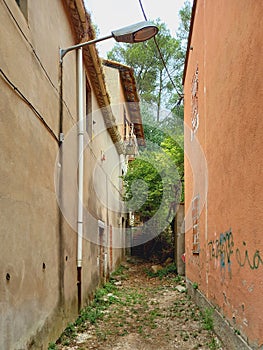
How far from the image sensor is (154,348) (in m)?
5.32

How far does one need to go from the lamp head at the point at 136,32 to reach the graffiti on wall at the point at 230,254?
2.87m

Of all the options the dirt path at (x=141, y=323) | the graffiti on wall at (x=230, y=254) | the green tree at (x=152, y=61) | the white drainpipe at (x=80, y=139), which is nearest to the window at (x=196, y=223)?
the dirt path at (x=141, y=323)

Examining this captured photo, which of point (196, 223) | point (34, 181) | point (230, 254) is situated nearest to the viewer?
point (34, 181)

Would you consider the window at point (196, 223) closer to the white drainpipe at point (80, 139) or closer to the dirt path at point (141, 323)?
the dirt path at point (141, 323)

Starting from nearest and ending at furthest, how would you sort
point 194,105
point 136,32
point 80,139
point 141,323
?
point 136,32 < point 141,323 < point 80,139 < point 194,105

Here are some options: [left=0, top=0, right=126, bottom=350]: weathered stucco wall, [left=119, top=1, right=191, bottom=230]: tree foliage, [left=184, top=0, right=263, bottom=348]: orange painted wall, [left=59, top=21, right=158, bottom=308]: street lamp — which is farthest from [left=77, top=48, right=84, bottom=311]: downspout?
[left=119, top=1, right=191, bottom=230]: tree foliage

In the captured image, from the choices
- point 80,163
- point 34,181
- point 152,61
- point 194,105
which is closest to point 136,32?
point 34,181

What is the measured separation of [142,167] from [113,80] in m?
3.97

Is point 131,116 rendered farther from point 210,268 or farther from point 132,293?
point 210,268

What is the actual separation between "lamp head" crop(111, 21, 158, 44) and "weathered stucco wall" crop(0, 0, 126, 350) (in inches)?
38.3

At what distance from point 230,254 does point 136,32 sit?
320 centimetres

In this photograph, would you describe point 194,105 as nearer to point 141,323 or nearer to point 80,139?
point 80,139

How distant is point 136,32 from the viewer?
17.5 feet

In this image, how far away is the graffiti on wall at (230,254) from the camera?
141 inches
